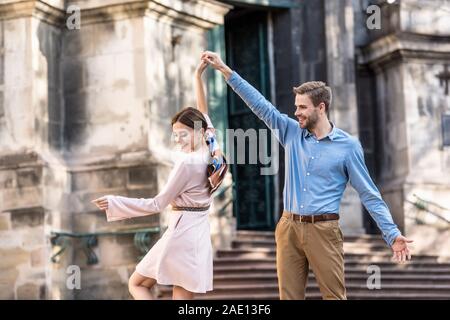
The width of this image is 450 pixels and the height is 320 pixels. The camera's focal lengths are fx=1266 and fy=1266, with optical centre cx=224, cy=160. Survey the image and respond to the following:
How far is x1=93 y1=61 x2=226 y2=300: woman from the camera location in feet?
28.9

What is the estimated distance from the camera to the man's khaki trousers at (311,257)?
8.21m

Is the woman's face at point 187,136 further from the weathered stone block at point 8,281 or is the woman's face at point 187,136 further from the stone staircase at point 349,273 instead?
the weathered stone block at point 8,281

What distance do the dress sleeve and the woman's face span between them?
0.13m

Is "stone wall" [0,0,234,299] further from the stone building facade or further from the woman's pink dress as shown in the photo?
the woman's pink dress

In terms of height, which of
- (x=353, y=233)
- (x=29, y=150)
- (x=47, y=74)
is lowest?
(x=353, y=233)

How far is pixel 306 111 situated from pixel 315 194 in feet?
1.81

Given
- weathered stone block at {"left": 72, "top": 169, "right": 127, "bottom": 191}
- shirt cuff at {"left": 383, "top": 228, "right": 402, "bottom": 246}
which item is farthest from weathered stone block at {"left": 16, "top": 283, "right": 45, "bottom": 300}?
shirt cuff at {"left": 383, "top": 228, "right": 402, "bottom": 246}

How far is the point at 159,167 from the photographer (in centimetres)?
1573

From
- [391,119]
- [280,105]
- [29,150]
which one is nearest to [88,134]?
[29,150]

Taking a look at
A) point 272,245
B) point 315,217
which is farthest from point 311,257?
point 272,245

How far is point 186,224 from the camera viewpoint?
888cm

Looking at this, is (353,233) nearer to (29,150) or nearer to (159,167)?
(159,167)

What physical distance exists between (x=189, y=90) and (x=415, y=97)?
4202mm

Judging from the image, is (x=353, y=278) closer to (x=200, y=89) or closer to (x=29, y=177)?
(x=29, y=177)
